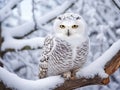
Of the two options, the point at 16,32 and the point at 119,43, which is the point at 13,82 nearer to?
the point at 119,43

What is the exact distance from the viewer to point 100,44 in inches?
229

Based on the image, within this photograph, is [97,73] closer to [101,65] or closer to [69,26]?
[101,65]

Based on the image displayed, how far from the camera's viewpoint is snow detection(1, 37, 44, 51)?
4.12 meters

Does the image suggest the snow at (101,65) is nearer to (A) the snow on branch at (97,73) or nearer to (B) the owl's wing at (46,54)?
(A) the snow on branch at (97,73)

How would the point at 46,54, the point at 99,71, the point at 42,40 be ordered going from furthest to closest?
the point at 42,40 → the point at 46,54 → the point at 99,71

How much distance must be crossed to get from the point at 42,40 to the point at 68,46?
1.28 m

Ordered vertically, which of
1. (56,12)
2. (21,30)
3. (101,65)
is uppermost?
(56,12)

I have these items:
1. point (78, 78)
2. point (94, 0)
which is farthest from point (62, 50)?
point (94, 0)

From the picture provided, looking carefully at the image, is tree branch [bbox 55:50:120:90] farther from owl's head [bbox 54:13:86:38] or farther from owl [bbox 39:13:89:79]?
owl's head [bbox 54:13:86:38]

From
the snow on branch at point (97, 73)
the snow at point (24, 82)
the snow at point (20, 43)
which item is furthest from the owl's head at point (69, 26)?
the snow at point (20, 43)

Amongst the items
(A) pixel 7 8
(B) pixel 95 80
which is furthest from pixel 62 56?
(A) pixel 7 8

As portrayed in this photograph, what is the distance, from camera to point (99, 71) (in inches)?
97.3

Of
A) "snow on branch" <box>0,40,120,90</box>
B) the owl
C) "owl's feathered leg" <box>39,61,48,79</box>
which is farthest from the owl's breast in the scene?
"snow on branch" <box>0,40,120,90</box>

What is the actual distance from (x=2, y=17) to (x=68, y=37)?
1.57 m
